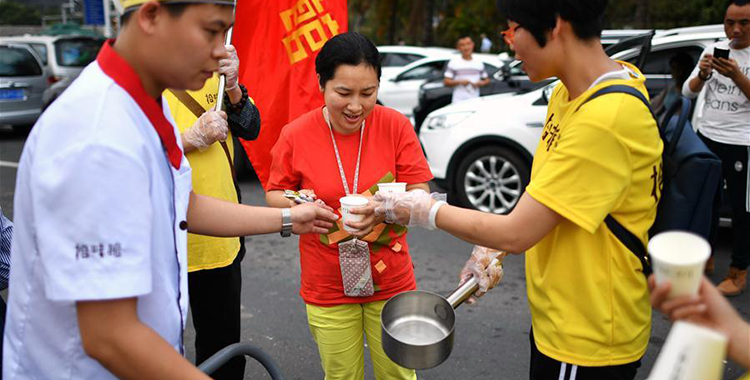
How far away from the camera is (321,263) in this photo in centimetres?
252

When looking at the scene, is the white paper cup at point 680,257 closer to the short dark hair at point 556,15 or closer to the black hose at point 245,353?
the short dark hair at point 556,15

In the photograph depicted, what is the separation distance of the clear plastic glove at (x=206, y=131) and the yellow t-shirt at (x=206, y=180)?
0.09m

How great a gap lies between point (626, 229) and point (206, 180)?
5.57ft

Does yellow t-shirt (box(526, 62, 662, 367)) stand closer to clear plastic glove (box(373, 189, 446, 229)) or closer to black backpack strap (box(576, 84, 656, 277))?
black backpack strap (box(576, 84, 656, 277))

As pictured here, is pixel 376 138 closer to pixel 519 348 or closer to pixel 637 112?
pixel 637 112

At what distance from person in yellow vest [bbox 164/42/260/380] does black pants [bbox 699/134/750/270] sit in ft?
11.2

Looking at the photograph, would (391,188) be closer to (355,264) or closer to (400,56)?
(355,264)

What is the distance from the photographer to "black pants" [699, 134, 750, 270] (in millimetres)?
4371

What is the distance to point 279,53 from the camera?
11.2 feet

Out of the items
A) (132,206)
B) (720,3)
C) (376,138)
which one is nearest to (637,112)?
(376,138)

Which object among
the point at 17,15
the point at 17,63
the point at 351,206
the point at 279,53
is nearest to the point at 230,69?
the point at 279,53

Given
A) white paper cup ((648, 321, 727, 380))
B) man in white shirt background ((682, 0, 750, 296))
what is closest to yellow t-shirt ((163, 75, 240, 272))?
white paper cup ((648, 321, 727, 380))

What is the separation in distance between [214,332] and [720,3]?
18.5 metres

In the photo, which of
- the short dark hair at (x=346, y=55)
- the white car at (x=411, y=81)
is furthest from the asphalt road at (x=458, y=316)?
the white car at (x=411, y=81)
